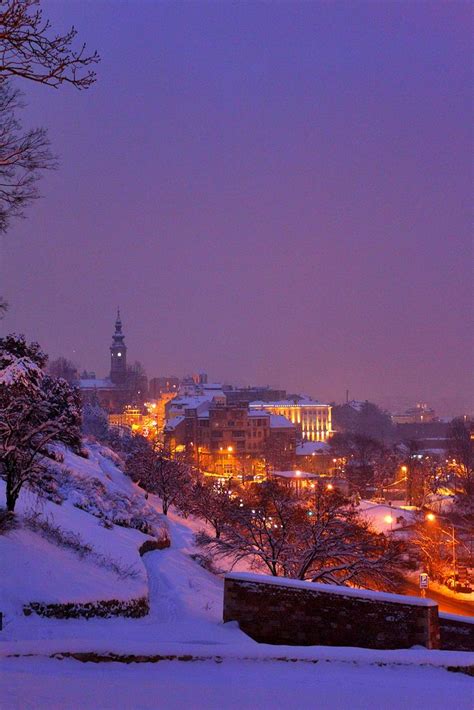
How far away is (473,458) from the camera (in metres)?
64.3

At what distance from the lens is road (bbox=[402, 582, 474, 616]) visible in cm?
2433

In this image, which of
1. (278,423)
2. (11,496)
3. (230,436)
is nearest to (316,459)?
(278,423)

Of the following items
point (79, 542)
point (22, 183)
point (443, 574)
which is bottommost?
point (443, 574)

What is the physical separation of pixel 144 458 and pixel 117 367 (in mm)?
107823

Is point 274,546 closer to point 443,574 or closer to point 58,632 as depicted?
point 58,632

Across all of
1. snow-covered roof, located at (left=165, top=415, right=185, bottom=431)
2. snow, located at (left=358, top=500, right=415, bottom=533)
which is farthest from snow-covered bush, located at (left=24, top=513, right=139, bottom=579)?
snow-covered roof, located at (left=165, top=415, right=185, bottom=431)

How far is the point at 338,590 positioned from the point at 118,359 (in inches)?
5368

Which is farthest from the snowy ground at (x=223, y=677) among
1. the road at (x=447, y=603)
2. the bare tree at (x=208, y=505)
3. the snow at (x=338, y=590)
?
the bare tree at (x=208, y=505)

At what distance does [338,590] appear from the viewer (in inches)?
412

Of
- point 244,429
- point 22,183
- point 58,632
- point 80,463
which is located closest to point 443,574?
point 80,463

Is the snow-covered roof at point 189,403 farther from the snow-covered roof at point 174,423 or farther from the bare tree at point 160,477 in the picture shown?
the bare tree at point 160,477

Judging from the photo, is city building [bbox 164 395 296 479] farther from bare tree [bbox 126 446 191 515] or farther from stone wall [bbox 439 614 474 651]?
stone wall [bbox 439 614 474 651]

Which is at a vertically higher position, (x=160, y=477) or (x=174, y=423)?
(x=174, y=423)

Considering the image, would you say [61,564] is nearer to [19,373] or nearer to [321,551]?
[19,373]
